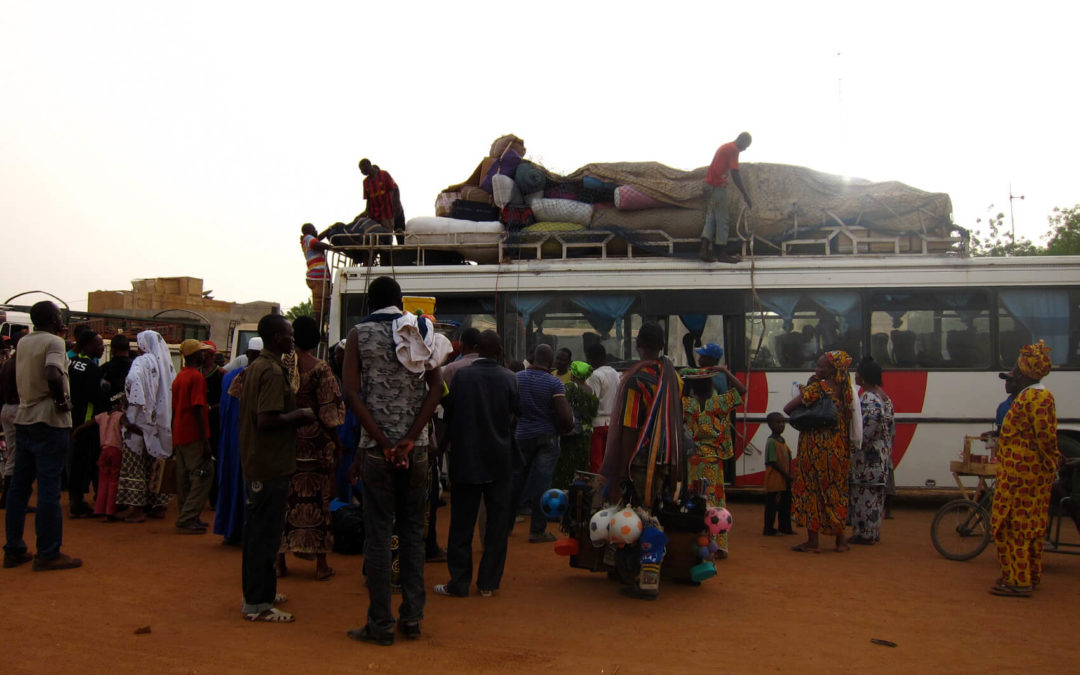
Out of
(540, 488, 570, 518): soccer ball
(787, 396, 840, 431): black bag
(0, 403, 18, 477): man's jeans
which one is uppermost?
(787, 396, 840, 431): black bag

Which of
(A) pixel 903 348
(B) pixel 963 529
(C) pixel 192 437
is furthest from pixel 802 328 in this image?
(C) pixel 192 437

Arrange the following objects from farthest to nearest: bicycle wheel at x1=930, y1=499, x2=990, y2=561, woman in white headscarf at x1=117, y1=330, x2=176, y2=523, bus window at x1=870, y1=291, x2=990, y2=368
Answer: bus window at x1=870, y1=291, x2=990, y2=368, woman in white headscarf at x1=117, y1=330, x2=176, y2=523, bicycle wheel at x1=930, y1=499, x2=990, y2=561

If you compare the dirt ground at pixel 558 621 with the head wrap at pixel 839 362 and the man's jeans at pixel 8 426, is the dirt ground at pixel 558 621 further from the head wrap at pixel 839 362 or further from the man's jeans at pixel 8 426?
the man's jeans at pixel 8 426

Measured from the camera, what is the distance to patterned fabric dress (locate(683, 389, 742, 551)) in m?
6.87

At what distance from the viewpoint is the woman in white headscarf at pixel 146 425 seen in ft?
26.4

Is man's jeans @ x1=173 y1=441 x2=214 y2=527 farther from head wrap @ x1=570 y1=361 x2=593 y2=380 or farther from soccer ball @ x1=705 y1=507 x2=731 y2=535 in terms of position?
soccer ball @ x1=705 y1=507 x2=731 y2=535

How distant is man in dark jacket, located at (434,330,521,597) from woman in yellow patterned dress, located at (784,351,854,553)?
3.13 meters

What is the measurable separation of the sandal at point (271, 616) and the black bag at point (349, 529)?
1817mm

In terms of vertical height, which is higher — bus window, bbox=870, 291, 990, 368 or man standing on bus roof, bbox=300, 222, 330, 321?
man standing on bus roof, bbox=300, 222, 330, 321

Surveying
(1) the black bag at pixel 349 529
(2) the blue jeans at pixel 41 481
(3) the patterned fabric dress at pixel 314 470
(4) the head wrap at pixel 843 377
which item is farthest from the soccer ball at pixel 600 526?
(2) the blue jeans at pixel 41 481

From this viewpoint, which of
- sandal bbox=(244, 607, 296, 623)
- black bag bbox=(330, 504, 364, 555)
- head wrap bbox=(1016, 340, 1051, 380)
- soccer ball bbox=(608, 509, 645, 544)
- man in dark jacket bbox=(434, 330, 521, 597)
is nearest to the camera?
sandal bbox=(244, 607, 296, 623)

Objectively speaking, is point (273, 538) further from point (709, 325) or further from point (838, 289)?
point (838, 289)

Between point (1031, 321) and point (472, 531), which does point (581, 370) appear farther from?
point (1031, 321)

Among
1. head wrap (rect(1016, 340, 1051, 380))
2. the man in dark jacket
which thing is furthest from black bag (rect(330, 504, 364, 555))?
head wrap (rect(1016, 340, 1051, 380))
